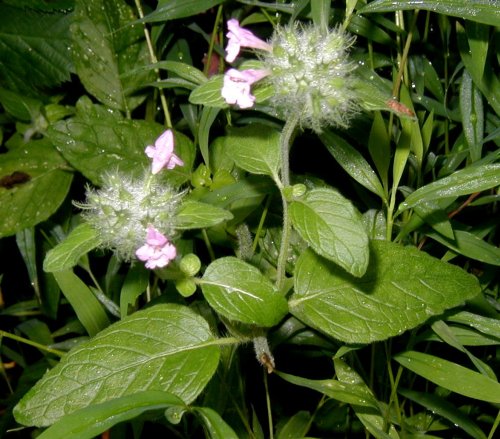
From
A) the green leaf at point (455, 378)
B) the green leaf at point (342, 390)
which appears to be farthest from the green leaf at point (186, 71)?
the green leaf at point (455, 378)

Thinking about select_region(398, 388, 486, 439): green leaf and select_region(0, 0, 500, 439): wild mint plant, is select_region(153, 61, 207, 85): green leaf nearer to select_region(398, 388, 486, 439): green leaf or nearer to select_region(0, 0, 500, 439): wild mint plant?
select_region(0, 0, 500, 439): wild mint plant

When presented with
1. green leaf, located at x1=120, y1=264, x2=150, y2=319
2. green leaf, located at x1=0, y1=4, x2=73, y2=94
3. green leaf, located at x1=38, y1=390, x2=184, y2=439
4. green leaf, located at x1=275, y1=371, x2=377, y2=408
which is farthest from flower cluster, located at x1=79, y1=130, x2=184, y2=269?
green leaf, located at x1=0, y1=4, x2=73, y2=94

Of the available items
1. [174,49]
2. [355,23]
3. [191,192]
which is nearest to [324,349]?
[191,192]

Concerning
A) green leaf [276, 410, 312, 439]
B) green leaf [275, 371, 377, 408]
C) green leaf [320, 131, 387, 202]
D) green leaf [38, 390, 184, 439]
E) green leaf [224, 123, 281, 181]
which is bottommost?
green leaf [276, 410, 312, 439]

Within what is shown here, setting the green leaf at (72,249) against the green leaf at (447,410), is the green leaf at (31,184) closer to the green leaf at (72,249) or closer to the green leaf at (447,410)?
the green leaf at (72,249)

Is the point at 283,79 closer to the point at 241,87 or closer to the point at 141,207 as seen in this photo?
the point at 241,87

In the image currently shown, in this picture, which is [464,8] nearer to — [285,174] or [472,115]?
[472,115]

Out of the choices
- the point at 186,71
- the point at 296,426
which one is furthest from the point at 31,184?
the point at 296,426
